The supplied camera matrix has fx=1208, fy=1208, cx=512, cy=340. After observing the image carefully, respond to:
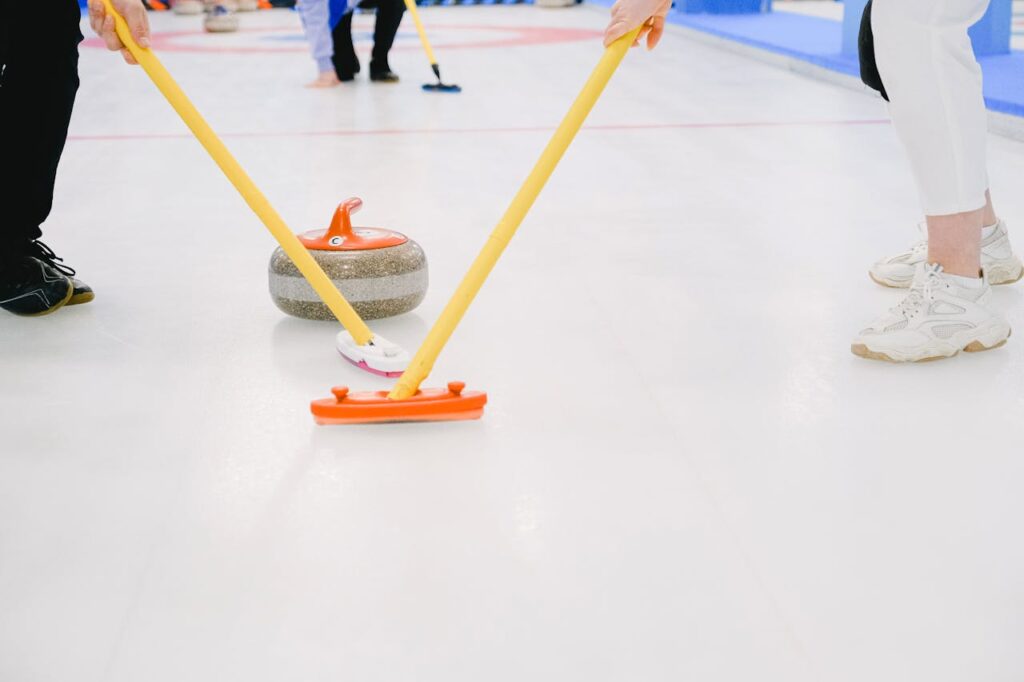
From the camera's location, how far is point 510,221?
143 cm

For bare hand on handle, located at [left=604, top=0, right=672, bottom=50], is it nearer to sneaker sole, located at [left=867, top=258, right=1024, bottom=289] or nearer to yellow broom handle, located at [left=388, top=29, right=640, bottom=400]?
yellow broom handle, located at [left=388, top=29, right=640, bottom=400]

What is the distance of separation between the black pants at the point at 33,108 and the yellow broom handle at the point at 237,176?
1.31ft

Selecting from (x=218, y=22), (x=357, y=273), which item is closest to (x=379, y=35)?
(x=218, y=22)

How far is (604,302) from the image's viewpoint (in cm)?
190

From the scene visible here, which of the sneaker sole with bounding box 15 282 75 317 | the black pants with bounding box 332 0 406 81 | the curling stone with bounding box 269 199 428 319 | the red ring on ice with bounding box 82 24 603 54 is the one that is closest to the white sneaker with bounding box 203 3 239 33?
the red ring on ice with bounding box 82 24 603 54

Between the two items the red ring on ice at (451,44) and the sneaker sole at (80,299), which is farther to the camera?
the red ring on ice at (451,44)

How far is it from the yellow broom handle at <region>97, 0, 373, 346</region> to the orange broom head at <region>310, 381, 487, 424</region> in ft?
0.65

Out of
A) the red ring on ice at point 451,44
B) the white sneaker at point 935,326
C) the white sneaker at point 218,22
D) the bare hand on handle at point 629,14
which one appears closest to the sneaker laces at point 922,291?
the white sneaker at point 935,326

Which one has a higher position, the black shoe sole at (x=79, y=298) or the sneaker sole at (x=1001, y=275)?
the black shoe sole at (x=79, y=298)

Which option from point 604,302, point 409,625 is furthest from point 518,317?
point 409,625

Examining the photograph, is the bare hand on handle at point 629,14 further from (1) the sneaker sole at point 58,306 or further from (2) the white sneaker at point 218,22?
(2) the white sneaker at point 218,22

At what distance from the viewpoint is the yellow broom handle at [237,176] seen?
146 centimetres

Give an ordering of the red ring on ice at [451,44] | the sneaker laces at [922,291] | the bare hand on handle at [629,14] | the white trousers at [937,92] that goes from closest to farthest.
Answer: the bare hand on handle at [629,14], the white trousers at [937,92], the sneaker laces at [922,291], the red ring on ice at [451,44]

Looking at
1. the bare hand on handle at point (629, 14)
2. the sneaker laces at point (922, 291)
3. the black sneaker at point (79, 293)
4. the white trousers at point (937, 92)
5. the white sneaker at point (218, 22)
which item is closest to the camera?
the bare hand on handle at point (629, 14)
